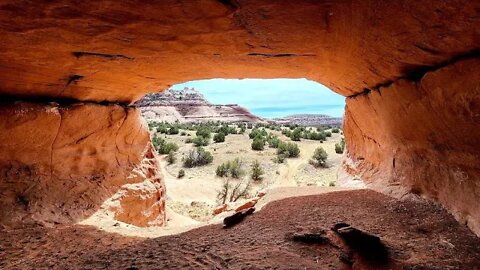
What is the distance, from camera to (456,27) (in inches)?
106

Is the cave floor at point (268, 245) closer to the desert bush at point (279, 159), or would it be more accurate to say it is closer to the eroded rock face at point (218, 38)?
the eroded rock face at point (218, 38)

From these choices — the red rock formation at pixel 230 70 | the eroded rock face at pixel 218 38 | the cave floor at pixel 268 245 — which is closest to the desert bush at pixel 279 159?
the red rock formation at pixel 230 70

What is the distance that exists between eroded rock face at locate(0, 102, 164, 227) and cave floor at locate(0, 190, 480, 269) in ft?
1.94

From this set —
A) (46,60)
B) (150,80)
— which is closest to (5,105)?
(46,60)

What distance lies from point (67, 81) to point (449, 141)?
552 cm

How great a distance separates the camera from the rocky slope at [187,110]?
49.6m

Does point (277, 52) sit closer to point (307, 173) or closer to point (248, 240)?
point (248, 240)

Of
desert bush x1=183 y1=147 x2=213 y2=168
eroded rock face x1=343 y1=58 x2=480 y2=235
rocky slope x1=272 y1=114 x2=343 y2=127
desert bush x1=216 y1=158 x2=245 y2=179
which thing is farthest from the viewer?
rocky slope x1=272 y1=114 x2=343 y2=127

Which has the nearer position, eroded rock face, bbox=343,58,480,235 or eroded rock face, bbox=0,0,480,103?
eroded rock face, bbox=0,0,480,103

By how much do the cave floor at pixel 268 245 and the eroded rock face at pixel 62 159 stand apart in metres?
0.59

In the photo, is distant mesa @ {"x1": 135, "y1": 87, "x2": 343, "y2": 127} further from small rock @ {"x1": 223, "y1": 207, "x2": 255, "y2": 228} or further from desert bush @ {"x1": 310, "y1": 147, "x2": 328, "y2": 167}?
small rock @ {"x1": 223, "y1": 207, "x2": 255, "y2": 228}

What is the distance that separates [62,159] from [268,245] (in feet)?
13.2

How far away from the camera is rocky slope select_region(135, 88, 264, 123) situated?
49562mm

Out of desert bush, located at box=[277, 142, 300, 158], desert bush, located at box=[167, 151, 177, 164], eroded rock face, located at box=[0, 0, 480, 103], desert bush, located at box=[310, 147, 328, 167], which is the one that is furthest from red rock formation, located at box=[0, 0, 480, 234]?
desert bush, located at box=[277, 142, 300, 158]
